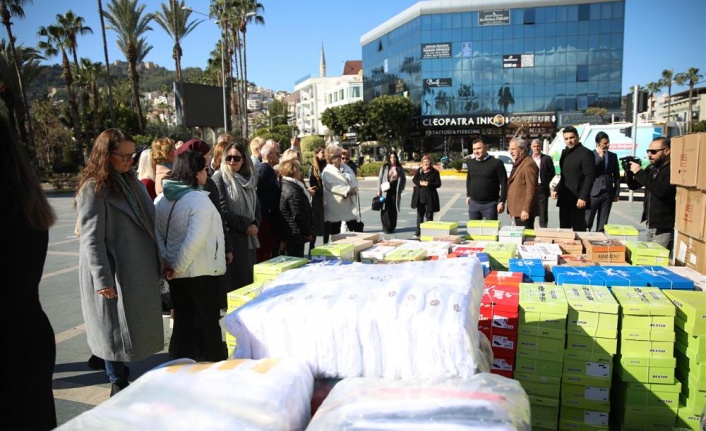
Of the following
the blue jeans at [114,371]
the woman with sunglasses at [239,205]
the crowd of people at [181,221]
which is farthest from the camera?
the woman with sunglasses at [239,205]

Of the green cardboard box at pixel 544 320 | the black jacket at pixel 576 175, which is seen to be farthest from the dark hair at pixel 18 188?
the black jacket at pixel 576 175

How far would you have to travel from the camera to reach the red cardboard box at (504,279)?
3.15 meters

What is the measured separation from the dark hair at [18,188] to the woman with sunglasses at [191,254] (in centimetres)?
143

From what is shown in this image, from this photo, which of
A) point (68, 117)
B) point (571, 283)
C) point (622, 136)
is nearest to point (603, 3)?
point (622, 136)

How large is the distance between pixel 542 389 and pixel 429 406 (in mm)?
1718

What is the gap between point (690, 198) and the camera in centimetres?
400

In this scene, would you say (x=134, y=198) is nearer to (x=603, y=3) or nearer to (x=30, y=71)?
(x=30, y=71)

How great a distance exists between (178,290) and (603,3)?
193ft

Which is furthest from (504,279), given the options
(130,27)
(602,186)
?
(130,27)

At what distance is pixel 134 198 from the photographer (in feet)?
10.7

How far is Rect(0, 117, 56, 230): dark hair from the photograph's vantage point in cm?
190

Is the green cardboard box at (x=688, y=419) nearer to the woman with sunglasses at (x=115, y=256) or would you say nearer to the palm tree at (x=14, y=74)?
the woman with sunglasses at (x=115, y=256)

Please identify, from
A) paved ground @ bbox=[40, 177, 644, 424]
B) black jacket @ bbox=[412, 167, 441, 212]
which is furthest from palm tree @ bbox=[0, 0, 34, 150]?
black jacket @ bbox=[412, 167, 441, 212]

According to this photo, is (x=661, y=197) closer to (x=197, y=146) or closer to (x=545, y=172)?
(x=545, y=172)
